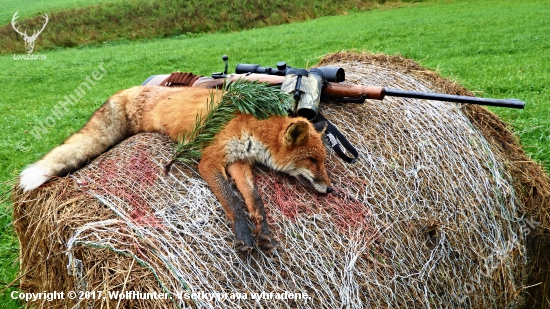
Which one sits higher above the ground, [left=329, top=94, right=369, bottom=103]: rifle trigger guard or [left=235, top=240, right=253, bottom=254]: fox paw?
[left=329, top=94, right=369, bottom=103]: rifle trigger guard

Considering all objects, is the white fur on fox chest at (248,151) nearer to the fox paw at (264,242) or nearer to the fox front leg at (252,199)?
the fox front leg at (252,199)

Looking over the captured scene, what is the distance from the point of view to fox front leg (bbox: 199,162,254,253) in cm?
283

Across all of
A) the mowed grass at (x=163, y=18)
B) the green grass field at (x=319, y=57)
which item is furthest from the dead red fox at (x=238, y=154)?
the mowed grass at (x=163, y=18)

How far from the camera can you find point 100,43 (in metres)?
25.7

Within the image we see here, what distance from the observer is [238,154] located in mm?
3369

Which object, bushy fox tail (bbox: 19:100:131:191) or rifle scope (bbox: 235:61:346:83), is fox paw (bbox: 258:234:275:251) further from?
rifle scope (bbox: 235:61:346:83)

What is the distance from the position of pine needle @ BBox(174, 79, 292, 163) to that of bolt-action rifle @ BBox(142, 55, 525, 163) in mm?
285

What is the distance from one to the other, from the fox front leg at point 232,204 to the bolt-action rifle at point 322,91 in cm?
97

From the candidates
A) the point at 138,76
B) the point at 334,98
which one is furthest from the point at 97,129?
the point at 138,76

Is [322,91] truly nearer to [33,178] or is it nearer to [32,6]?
[33,178]

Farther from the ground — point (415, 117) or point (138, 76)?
point (415, 117)

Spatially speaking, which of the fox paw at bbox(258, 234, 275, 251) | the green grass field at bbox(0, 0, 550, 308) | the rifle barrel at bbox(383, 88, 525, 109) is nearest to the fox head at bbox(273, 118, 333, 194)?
the fox paw at bbox(258, 234, 275, 251)

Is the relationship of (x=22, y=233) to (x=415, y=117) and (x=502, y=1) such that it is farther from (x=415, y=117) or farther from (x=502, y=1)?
(x=502, y=1)

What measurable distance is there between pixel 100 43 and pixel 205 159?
25.3 m
